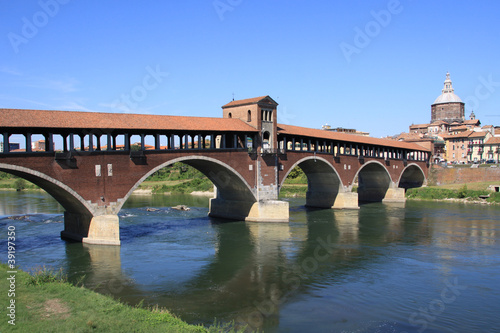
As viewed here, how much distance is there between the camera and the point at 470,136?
311 ft

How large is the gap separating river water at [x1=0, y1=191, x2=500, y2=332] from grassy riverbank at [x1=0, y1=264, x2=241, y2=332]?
9.84ft

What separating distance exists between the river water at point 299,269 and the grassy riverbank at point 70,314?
300 centimetres

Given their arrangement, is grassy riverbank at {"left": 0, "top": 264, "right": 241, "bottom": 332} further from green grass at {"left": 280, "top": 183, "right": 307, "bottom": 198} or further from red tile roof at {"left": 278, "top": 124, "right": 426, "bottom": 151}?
green grass at {"left": 280, "top": 183, "right": 307, "bottom": 198}

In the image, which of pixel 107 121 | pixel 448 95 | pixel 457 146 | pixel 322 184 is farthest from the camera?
pixel 448 95

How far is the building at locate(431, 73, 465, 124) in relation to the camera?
115 metres

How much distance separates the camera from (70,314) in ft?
43.4

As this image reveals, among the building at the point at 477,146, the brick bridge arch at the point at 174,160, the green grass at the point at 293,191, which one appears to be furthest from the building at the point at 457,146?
the brick bridge arch at the point at 174,160

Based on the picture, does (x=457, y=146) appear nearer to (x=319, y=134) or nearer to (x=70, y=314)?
(x=319, y=134)

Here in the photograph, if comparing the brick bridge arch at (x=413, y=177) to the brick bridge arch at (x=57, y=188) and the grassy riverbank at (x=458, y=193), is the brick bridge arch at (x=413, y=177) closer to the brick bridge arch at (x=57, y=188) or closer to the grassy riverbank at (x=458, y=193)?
the grassy riverbank at (x=458, y=193)

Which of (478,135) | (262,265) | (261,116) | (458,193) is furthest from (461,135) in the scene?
(262,265)

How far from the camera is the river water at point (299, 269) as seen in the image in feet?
56.7

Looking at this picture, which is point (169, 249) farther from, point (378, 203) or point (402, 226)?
point (378, 203)

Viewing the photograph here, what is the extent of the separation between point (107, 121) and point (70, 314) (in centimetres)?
1899

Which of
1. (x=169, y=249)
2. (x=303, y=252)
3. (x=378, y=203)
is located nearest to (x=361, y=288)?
(x=303, y=252)
